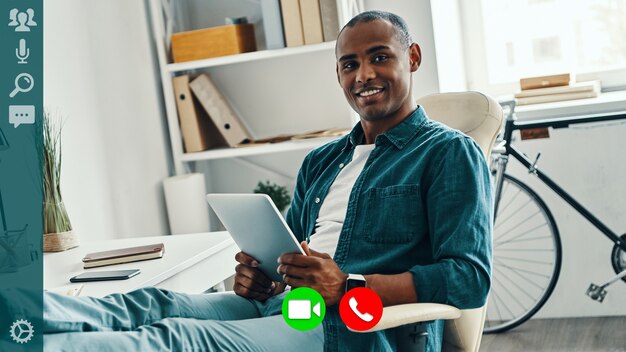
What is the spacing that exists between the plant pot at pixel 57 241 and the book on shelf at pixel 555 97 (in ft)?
5.72

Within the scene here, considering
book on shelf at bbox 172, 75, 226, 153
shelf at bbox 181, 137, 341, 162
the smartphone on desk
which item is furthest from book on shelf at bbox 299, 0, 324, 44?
the smartphone on desk

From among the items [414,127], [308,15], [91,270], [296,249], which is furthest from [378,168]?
[308,15]

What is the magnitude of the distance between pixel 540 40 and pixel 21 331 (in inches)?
98.9

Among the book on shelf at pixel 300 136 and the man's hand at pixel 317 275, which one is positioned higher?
the book on shelf at pixel 300 136

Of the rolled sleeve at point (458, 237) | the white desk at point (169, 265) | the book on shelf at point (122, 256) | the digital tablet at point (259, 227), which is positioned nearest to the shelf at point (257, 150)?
the white desk at point (169, 265)

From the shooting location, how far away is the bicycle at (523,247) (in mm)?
2938

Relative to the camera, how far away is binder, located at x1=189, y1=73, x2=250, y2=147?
3.23 meters

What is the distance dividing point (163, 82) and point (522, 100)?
1.35 m

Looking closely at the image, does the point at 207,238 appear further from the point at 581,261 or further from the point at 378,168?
the point at 581,261

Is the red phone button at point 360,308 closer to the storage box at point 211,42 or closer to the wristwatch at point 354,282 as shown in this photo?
the wristwatch at point 354,282

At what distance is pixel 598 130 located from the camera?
Answer: 3055 millimetres

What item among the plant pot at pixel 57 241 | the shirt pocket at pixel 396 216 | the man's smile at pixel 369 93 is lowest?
the plant pot at pixel 57 241

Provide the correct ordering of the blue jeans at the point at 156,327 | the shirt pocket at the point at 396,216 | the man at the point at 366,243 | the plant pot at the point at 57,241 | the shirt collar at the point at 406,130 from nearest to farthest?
the blue jeans at the point at 156,327, the man at the point at 366,243, the shirt pocket at the point at 396,216, the shirt collar at the point at 406,130, the plant pot at the point at 57,241

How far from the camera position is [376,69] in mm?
1821
